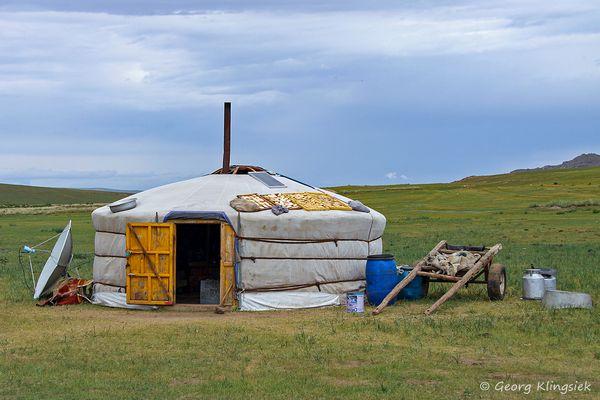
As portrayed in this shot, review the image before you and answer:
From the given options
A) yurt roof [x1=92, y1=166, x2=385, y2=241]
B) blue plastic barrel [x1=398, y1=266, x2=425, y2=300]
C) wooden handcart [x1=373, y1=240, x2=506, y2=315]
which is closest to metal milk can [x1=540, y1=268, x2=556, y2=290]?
wooden handcart [x1=373, y1=240, x2=506, y2=315]

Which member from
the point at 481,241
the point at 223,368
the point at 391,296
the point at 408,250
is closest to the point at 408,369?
the point at 223,368

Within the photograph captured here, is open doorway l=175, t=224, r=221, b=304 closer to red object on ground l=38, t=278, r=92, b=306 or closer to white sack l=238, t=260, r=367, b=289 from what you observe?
red object on ground l=38, t=278, r=92, b=306

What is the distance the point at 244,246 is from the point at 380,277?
2287 mm

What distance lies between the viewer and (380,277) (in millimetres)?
14281

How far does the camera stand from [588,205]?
45.1 meters

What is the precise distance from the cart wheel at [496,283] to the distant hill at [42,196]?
80094 millimetres

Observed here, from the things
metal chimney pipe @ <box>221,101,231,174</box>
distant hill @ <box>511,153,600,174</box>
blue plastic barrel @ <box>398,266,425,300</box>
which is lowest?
blue plastic barrel @ <box>398,266,425,300</box>

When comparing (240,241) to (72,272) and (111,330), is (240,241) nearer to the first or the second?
(111,330)

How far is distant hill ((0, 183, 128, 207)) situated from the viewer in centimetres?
9344

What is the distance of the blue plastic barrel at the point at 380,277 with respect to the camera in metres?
14.3

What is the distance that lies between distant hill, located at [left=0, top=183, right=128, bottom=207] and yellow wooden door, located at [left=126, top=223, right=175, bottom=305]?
78.5 m

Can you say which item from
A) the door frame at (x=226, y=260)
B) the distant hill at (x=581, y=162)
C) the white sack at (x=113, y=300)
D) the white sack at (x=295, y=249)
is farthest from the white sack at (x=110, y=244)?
the distant hill at (x=581, y=162)

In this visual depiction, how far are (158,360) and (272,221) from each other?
4.47 metres

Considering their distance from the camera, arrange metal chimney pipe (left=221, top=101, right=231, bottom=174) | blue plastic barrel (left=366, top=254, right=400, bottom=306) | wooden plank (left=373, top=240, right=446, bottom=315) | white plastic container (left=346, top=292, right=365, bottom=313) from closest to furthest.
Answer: wooden plank (left=373, top=240, right=446, bottom=315), white plastic container (left=346, top=292, right=365, bottom=313), blue plastic barrel (left=366, top=254, right=400, bottom=306), metal chimney pipe (left=221, top=101, right=231, bottom=174)
